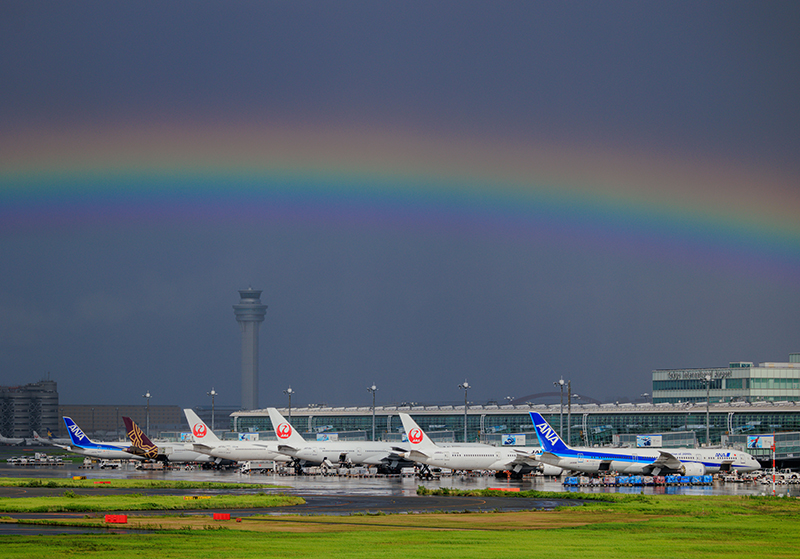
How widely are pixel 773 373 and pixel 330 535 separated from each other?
166 metres

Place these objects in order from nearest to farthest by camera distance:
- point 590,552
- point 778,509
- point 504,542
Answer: point 590,552 < point 504,542 < point 778,509

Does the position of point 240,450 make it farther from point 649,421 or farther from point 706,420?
point 649,421

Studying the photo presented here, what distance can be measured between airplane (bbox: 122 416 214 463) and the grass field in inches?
3003

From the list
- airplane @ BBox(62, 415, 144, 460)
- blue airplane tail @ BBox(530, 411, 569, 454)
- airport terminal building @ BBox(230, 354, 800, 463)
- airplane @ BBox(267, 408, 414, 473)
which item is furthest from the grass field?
airplane @ BBox(62, 415, 144, 460)

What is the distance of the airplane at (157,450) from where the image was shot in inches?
5271

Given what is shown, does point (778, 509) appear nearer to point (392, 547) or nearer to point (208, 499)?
point (392, 547)

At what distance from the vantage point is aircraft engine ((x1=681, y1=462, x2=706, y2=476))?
10650cm

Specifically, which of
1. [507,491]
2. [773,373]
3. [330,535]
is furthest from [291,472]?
[773,373]

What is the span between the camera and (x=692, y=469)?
10681cm

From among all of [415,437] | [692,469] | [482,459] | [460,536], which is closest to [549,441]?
[482,459]

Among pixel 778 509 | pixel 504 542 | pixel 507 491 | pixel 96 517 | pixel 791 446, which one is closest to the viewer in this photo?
pixel 504 542

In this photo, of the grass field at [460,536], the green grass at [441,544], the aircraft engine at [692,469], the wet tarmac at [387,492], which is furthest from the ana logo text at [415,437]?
the green grass at [441,544]

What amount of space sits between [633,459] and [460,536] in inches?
2286

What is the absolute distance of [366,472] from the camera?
424 feet
